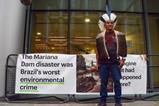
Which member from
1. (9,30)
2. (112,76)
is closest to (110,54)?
(112,76)

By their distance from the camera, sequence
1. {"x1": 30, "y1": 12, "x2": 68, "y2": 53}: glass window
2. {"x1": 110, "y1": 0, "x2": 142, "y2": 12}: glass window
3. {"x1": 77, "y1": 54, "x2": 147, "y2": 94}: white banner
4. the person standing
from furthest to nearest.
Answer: {"x1": 110, "y1": 0, "x2": 142, "y2": 12}: glass window, {"x1": 30, "y1": 12, "x2": 68, "y2": 53}: glass window, {"x1": 77, "y1": 54, "x2": 147, "y2": 94}: white banner, the person standing

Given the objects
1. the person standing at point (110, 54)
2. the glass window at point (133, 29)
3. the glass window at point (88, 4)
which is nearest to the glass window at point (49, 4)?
the glass window at point (88, 4)

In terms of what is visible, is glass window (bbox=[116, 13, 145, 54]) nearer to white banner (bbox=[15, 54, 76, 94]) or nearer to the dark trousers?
white banner (bbox=[15, 54, 76, 94])

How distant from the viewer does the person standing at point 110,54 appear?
27.3ft

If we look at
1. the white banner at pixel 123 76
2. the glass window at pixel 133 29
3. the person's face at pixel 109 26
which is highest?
the glass window at pixel 133 29

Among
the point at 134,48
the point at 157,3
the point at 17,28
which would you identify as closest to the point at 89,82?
the point at 17,28

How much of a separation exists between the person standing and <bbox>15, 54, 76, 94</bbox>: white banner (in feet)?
4.45

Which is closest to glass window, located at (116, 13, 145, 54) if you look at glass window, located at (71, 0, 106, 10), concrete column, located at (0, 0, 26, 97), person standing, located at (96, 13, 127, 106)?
glass window, located at (71, 0, 106, 10)

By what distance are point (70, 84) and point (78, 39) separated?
12.1 feet

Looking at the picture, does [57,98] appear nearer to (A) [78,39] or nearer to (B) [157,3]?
(A) [78,39]

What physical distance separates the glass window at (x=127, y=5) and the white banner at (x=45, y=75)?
4.39m

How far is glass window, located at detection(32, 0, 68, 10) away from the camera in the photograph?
13.2m

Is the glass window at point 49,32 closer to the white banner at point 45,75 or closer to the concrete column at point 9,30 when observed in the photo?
the concrete column at point 9,30

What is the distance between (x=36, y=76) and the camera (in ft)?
31.5
